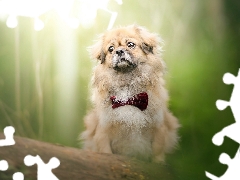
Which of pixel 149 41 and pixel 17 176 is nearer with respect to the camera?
pixel 17 176

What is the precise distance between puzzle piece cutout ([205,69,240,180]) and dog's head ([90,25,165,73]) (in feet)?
1.14

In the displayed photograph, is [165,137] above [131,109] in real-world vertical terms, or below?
below

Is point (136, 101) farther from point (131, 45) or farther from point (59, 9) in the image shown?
point (59, 9)

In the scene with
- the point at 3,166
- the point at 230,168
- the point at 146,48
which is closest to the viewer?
the point at 3,166

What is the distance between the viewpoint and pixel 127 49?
74.7 inches

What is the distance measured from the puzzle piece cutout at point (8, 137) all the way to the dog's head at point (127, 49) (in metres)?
0.49

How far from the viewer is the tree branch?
1.83 m

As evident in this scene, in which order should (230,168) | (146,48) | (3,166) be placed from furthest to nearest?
(230,168) → (146,48) → (3,166)

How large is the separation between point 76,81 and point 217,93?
666 mm

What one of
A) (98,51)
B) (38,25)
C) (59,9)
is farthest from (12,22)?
A: (98,51)

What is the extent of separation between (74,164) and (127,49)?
544 mm

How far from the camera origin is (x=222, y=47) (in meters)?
2.09

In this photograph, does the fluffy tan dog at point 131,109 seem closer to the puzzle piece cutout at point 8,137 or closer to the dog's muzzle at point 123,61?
the dog's muzzle at point 123,61

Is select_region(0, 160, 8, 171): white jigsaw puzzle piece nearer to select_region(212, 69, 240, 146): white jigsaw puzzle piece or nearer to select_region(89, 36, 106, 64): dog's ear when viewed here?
select_region(89, 36, 106, 64): dog's ear
